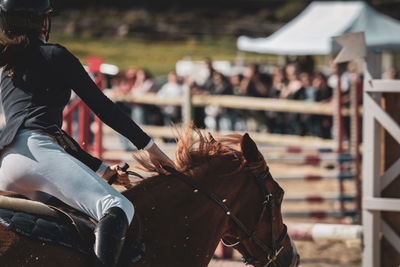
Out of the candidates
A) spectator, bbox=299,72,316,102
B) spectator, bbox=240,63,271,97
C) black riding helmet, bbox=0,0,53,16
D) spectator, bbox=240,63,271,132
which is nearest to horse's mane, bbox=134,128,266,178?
black riding helmet, bbox=0,0,53,16

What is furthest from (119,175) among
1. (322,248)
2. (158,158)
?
(322,248)

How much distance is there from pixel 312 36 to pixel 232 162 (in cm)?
1240

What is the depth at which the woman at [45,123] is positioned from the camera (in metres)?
3.24

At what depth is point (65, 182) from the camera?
3.26 metres

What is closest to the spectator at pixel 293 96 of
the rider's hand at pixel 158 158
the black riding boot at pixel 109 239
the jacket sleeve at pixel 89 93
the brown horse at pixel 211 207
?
the brown horse at pixel 211 207

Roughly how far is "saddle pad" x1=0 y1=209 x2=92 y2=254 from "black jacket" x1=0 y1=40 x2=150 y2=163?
32 cm

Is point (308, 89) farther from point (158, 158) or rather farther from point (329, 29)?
point (158, 158)

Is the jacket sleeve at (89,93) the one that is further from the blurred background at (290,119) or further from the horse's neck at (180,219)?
the blurred background at (290,119)

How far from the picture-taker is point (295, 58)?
67.3 ft

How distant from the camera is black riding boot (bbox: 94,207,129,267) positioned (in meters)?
3.19

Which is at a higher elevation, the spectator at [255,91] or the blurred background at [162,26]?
the spectator at [255,91]

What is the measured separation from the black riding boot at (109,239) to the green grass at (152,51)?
2674 cm

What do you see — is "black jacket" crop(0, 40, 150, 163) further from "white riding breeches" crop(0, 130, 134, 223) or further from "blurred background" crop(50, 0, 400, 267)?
"blurred background" crop(50, 0, 400, 267)

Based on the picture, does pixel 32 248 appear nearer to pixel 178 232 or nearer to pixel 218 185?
pixel 178 232
